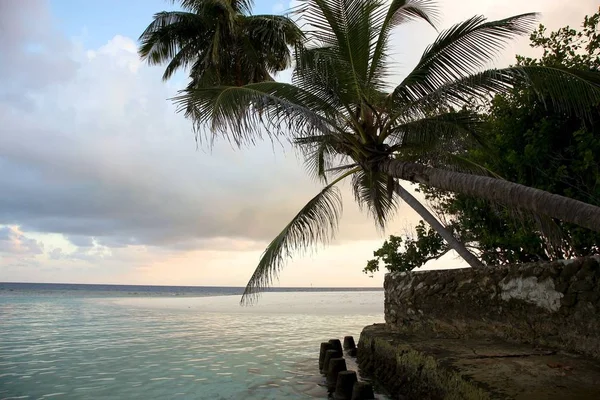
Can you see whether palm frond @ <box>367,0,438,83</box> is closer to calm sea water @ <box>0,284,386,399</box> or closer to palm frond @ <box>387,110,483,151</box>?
palm frond @ <box>387,110,483,151</box>

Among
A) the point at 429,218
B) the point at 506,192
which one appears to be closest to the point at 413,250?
the point at 429,218

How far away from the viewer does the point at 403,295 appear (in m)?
9.81

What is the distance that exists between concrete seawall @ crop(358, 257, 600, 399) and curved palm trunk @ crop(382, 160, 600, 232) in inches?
45.7

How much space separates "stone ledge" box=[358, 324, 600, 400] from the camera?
4.82m

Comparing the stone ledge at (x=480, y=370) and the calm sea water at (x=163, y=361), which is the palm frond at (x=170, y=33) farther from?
the stone ledge at (x=480, y=370)

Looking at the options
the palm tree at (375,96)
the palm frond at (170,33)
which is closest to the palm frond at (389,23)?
the palm tree at (375,96)

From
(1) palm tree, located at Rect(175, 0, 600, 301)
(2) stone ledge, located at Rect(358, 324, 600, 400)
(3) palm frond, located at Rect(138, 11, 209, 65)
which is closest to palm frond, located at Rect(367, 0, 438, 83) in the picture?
(1) palm tree, located at Rect(175, 0, 600, 301)

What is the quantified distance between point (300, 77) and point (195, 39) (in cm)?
937

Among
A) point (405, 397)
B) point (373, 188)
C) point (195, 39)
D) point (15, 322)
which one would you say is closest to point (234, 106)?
point (373, 188)

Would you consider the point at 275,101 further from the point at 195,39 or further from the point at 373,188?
the point at 195,39

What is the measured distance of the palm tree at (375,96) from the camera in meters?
7.11

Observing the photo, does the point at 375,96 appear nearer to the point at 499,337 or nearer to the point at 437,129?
the point at 437,129

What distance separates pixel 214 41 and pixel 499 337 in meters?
11.9

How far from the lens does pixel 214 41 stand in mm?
14867
